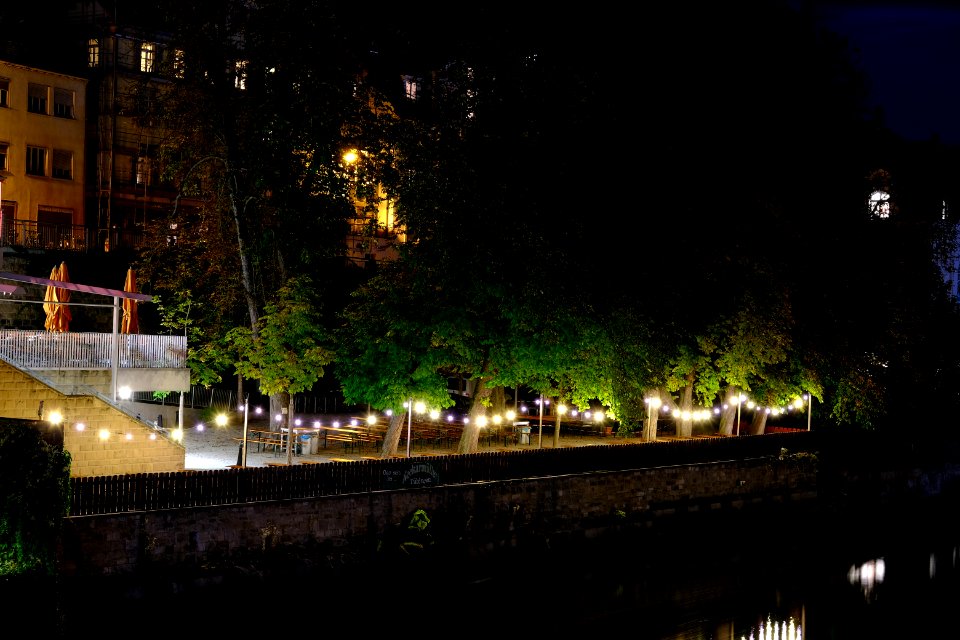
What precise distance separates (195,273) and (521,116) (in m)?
11.6

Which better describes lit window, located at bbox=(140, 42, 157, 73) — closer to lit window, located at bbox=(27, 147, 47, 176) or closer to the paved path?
lit window, located at bbox=(27, 147, 47, 176)

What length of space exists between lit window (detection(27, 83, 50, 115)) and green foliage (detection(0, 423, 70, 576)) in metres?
28.8

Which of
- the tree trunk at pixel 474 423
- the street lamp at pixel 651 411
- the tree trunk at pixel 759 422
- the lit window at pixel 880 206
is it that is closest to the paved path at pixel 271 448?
the tree trunk at pixel 474 423

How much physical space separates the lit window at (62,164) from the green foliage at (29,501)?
29.0 m

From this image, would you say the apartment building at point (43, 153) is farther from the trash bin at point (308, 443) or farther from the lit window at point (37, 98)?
the trash bin at point (308, 443)

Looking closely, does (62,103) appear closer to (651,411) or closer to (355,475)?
(651,411)

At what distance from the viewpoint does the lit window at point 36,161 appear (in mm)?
41312

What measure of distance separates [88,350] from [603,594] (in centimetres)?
1266

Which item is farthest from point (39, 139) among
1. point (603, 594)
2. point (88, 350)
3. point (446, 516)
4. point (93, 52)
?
point (603, 594)

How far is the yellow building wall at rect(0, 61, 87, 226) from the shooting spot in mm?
40375

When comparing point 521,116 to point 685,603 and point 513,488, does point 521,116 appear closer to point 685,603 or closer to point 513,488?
point 513,488

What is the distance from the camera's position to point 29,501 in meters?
15.9

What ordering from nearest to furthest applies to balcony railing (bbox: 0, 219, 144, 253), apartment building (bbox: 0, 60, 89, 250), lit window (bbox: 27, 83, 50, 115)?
1. balcony railing (bbox: 0, 219, 144, 253)
2. apartment building (bbox: 0, 60, 89, 250)
3. lit window (bbox: 27, 83, 50, 115)

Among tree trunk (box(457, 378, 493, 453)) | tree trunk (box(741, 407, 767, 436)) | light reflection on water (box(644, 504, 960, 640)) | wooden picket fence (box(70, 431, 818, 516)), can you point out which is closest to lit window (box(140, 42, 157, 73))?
tree trunk (box(457, 378, 493, 453))
